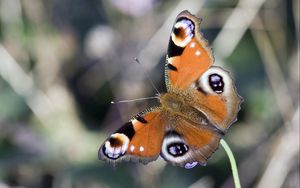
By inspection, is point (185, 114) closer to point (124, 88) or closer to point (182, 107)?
point (182, 107)

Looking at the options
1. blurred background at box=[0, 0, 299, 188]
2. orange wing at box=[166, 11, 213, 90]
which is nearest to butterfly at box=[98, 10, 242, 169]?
orange wing at box=[166, 11, 213, 90]

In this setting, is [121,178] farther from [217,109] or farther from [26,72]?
[217,109]

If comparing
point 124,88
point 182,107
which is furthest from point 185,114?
point 124,88

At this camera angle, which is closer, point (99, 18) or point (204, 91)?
point (204, 91)

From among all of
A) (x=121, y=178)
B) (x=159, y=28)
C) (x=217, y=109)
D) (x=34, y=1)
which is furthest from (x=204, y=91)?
(x=34, y=1)

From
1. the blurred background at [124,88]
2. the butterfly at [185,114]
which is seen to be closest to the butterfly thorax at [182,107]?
the butterfly at [185,114]

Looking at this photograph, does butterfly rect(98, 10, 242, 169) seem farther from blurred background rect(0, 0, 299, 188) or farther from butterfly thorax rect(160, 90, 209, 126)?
blurred background rect(0, 0, 299, 188)
